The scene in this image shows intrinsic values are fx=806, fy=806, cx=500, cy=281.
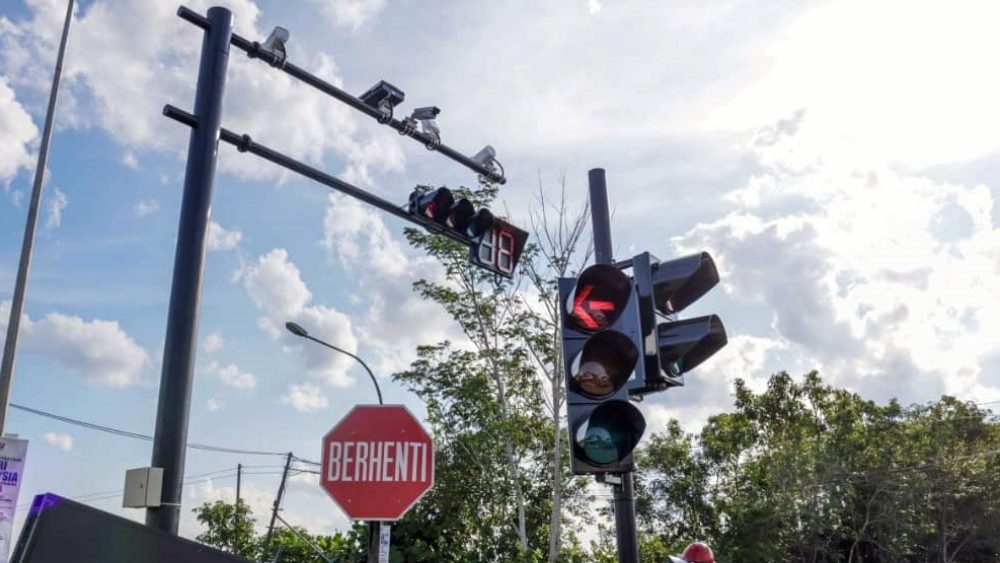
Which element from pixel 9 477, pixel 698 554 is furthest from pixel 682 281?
pixel 9 477

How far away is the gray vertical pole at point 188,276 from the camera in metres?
4.69

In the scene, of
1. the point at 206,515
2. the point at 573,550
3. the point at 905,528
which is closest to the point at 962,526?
the point at 905,528

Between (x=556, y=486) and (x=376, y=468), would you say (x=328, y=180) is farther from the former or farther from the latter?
(x=556, y=486)

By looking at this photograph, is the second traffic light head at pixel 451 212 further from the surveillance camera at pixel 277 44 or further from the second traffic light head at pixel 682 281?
the second traffic light head at pixel 682 281

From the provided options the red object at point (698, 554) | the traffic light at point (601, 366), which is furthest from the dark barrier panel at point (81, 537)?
the red object at point (698, 554)

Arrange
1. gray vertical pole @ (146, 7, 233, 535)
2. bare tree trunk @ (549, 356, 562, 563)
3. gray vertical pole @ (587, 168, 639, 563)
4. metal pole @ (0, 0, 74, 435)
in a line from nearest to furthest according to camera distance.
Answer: gray vertical pole @ (587, 168, 639, 563), gray vertical pole @ (146, 7, 233, 535), metal pole @ (0, 0, 74, 435), bare tree trunk @ (549, 356, 562, 563)

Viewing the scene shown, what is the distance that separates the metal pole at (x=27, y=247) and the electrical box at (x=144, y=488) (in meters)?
6.55

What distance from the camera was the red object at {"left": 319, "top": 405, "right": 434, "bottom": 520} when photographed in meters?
5.90

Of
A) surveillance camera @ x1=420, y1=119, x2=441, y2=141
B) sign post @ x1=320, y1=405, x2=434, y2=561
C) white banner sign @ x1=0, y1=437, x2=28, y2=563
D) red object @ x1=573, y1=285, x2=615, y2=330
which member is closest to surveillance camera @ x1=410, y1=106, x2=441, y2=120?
surveillance camera @ x1=420, y1=119, x2=441, y2=141

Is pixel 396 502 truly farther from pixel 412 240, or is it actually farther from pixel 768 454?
pixel 768 454

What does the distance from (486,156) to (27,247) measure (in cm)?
718

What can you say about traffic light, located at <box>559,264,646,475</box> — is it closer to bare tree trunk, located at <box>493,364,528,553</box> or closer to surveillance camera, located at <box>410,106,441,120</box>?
surveillance camera, located at <box>410,106,441,120</box>

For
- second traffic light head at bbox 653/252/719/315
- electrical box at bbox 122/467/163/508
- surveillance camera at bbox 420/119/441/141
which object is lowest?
electrical box at bbox 122/467/163/508

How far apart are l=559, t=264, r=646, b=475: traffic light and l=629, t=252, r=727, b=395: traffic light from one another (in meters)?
0.14
